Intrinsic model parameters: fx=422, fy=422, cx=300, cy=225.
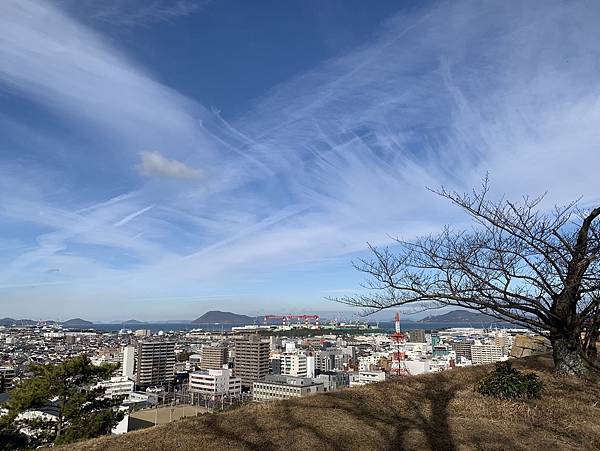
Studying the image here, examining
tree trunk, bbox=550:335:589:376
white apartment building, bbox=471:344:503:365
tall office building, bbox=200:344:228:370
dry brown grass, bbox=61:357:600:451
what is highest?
tree trunk, bbox=550:335:589:376

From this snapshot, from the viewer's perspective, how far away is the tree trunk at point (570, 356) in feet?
19.7

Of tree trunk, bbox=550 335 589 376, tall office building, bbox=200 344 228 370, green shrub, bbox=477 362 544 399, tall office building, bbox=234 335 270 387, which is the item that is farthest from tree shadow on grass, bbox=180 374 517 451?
tall office building, bbox=200 344 228 370

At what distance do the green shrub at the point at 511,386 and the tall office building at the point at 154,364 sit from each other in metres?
63.9

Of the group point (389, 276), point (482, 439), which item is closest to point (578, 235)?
point (389, 276)

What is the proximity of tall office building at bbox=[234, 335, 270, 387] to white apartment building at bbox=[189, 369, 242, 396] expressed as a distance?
13.1 meters

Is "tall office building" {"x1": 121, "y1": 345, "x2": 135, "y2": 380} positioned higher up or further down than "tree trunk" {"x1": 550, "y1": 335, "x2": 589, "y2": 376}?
further down

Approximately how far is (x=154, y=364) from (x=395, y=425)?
7130cm

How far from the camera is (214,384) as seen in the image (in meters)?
48.9

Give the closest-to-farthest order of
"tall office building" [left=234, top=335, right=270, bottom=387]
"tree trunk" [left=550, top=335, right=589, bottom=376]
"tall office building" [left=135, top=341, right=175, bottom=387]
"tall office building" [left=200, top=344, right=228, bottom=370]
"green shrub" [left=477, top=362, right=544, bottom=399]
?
"green shrub" [left=477, top=362, right=544, bottom=399]
"tree trunk" [left=550, top=335, right=589, bottom=376]
"tall office building" [left=135, top=341, right=175, bottom=387]
"tall office building" [left=234, top=335, right=270, bottom=387]
"tall office building" [left=200, top=344, right=228, bottom=370]

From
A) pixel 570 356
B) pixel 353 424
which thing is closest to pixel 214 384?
pixel 570 356

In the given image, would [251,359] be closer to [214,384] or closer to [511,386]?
[214,384]

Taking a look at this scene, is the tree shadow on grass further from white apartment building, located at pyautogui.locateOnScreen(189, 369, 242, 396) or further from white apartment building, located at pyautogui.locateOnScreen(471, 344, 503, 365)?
white apartment building, located at pyautogui.locateOnScreen(471, 344, 503, 365)

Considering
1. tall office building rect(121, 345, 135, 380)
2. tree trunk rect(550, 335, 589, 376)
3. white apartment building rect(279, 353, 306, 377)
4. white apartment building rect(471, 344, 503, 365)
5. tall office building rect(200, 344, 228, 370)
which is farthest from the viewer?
tall office building rect(200, 344, 228, 370)

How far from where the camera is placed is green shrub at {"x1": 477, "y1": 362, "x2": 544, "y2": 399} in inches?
209
